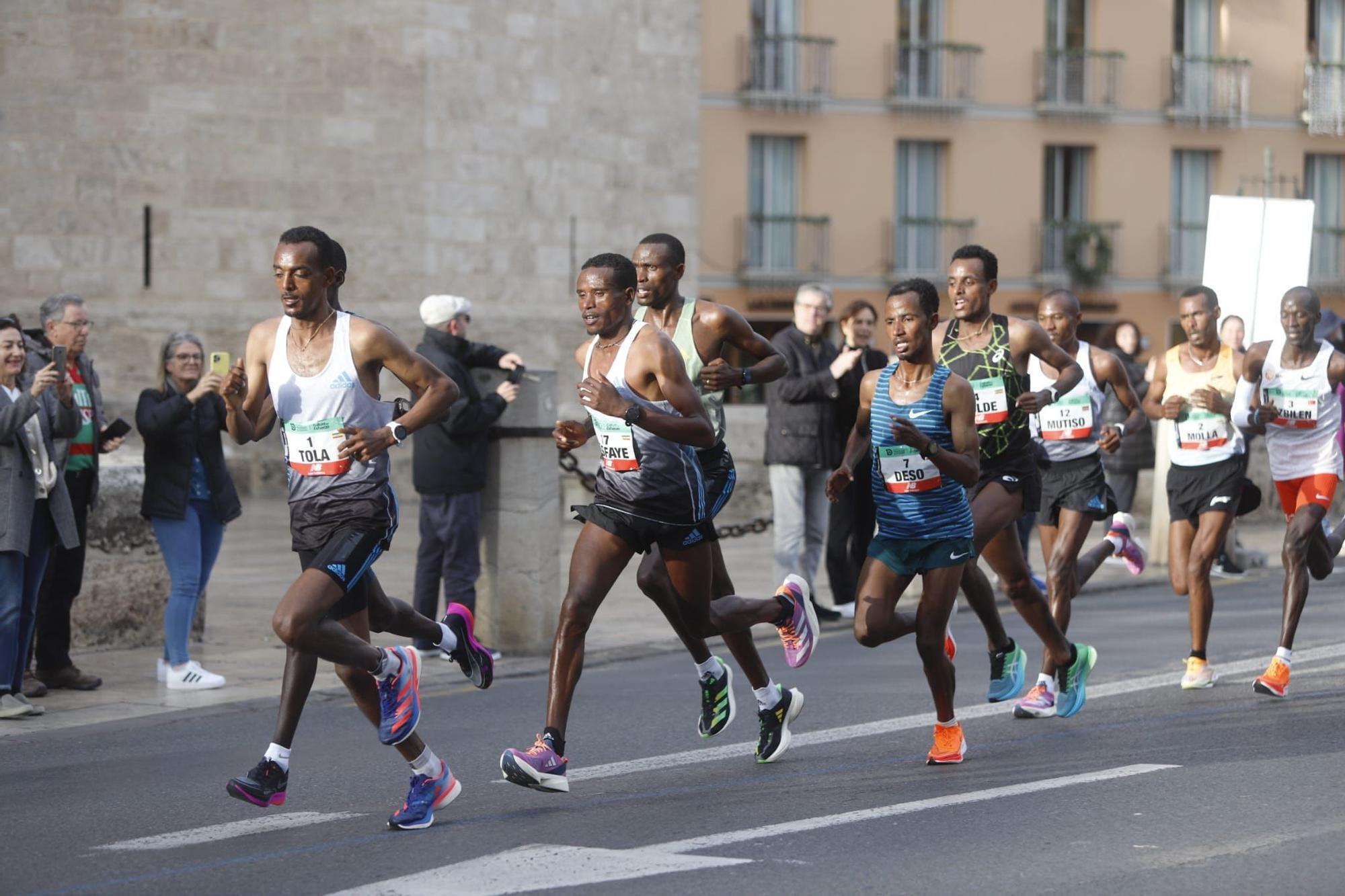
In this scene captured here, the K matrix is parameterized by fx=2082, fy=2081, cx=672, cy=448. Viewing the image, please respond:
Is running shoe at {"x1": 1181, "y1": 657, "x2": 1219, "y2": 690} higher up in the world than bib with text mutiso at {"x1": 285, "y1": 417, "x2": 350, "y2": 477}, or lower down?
lower down

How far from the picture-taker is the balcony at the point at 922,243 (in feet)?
127

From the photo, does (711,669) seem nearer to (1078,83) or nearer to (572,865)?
(572,865)

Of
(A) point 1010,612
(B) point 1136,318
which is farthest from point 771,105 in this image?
(A) point 1010,612

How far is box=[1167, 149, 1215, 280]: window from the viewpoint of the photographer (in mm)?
41156

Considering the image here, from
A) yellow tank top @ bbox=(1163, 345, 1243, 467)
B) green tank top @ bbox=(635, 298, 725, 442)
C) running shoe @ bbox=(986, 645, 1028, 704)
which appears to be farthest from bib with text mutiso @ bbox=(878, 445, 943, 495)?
yellow tank top @ bbox=(1163, 345, 1243, 467)

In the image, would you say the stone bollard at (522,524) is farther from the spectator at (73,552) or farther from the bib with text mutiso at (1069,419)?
the bib with text mutiso at (1069,419)

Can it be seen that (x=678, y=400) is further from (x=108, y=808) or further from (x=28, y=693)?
(x=28, y=693)

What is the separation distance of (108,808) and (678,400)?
2409 mm

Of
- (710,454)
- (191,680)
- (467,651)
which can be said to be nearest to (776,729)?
(710,454)

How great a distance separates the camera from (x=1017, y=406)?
873 centimetres

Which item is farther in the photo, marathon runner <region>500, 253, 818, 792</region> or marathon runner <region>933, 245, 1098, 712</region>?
marathon runner <region>933, 245, 1098, 712</region>

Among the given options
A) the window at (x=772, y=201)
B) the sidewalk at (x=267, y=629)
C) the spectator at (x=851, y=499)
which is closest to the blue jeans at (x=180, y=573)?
the sidewalk at (x=267, y=629)

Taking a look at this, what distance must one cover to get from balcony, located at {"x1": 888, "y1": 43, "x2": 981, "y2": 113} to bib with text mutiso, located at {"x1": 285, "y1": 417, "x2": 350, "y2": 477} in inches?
1283

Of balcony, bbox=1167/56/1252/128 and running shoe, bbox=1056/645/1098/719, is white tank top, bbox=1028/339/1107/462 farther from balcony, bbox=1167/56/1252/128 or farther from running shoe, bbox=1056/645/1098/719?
balcony, bbox=1167/56/1252/128
